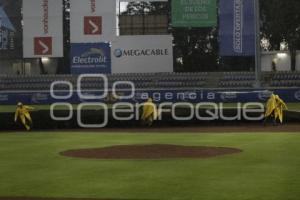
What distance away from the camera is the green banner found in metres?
40.2

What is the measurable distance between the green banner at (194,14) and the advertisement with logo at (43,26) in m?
8.94

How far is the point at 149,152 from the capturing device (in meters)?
18.2

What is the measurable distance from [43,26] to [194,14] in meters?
11.3

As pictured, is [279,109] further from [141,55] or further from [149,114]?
[141,55]

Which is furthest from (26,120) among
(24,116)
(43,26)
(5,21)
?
(5,21)

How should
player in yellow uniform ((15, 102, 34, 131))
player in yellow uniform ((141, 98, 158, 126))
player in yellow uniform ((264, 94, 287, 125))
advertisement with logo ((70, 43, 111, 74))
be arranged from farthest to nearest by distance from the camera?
1. advertisement with logo ((70, 43, 111, 74))
2. player in yellow uniform ((141, 98, 158, 126))
3. player in yellow uniform ((15, 102, 34, 131))
4. player in yellow uniform ((264, 94, 287, 125))

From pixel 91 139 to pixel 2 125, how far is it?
786 cm

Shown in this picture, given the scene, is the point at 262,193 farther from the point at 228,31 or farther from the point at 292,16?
the point at 292,16

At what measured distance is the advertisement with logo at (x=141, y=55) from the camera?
44.0 metres

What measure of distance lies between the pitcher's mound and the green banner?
21.4 metres

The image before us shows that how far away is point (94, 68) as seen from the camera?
44.1 meters

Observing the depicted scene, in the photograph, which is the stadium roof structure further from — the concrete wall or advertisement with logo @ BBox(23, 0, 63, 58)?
the concrete wall

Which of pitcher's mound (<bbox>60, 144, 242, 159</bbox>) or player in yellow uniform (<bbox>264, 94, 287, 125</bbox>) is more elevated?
player in yellow uniform (<bbox>264, 94, 287, 125</bbox>)

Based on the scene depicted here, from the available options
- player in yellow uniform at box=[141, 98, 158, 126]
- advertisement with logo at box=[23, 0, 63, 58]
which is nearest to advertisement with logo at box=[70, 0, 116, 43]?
advertisement with logo at box=[23, 0, 63, 58]
